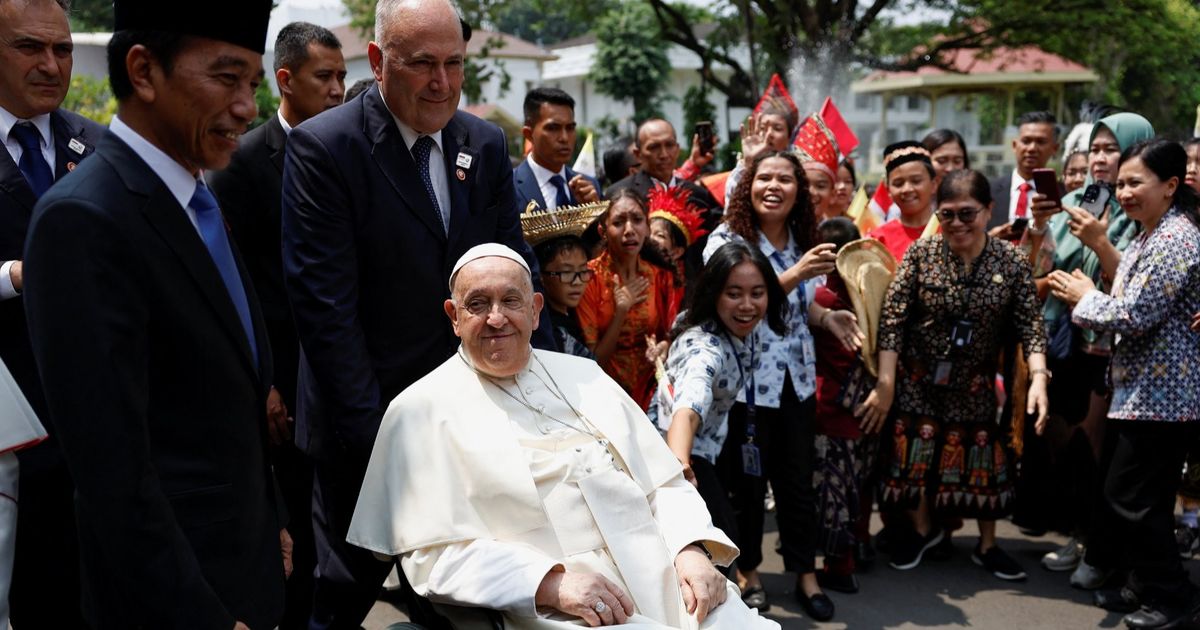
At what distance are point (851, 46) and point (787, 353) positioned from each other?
17.7 metres

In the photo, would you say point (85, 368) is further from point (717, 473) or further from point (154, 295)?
point (717, 473)

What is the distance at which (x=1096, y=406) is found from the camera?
17.2 feet

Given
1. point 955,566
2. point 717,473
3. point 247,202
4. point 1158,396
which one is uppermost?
point 247,202

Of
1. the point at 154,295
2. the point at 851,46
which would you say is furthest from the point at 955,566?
Answer: the point at 851,46

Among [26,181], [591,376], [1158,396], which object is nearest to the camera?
[26,181]

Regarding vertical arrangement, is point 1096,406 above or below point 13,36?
below

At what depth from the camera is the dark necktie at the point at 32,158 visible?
2.84m

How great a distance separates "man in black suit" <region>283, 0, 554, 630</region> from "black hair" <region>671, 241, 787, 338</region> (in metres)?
1.37

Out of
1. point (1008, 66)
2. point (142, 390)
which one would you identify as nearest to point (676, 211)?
point (142, 390)

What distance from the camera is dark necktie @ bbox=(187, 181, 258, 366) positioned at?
2.01 meters

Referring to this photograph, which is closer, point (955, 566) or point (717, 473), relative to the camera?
point (717, 473)

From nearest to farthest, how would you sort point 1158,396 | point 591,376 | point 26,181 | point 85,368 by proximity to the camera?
1. point 85,368
2. point 26,181
3. point 591,376
4. point 1158,396

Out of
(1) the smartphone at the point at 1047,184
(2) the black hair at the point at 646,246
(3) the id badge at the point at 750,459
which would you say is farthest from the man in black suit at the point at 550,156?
(1) the smartphone at the point at 1047,184

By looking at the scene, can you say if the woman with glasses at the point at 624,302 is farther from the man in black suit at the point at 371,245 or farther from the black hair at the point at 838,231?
the man in black suit at the point at 371,245
